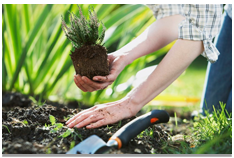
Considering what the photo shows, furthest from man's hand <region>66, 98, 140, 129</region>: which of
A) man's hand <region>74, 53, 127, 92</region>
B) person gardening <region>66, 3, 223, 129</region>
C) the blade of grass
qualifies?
the blade of grass

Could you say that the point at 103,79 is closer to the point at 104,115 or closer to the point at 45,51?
the point at 104,115

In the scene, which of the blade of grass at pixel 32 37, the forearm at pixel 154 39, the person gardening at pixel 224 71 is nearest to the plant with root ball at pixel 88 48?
the forearm at pixel 154 39

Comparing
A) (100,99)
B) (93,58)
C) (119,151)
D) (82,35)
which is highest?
(82,35)

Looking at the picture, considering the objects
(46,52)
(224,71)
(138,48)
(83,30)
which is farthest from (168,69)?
(46,52)

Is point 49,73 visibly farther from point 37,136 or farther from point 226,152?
point 226,152

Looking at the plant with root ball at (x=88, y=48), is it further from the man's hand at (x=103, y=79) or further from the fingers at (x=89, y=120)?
the fingers at (x=89, y=120)

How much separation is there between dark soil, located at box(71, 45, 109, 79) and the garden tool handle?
316 millimetres

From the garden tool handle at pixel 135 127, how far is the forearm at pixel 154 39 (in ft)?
1.14

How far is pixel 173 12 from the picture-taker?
1359mm

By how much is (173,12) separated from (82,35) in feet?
1.58

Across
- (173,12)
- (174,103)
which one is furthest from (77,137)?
(174,103)

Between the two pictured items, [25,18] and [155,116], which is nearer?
[155,116]

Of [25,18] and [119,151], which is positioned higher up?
[25,18]

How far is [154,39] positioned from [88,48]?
38 cm
